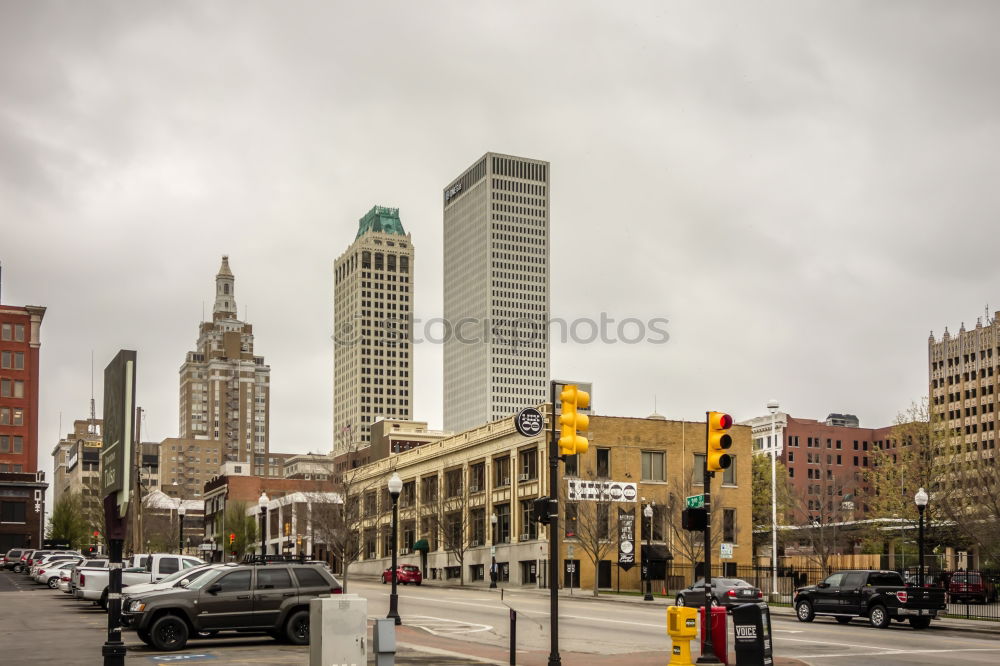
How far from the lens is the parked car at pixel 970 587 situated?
55.7 m

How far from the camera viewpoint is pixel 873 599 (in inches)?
1506

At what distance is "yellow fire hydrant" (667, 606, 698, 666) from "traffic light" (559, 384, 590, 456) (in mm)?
3812

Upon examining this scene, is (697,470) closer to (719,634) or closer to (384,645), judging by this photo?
(719,634)

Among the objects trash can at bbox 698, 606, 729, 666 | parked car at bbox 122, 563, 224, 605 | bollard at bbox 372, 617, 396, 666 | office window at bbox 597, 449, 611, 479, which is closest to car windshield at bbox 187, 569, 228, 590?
parked car at bbox 122, 563, 224, 605

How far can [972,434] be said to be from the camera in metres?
180

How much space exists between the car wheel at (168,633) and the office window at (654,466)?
59.5m

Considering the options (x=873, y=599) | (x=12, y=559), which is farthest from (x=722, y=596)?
(x=12, y=559)

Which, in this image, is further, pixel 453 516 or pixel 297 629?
pixel 453 516

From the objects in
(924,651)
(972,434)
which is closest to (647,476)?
(924,651)

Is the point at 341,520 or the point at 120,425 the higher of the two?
the point at 120,425

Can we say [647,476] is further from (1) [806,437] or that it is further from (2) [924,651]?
(1) [806,437]

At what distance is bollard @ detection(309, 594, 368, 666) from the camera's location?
1878 centimetres

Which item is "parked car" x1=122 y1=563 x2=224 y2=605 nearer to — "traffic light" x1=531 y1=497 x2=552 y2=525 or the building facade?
"traffic light" x1=531 y1=497 x2=552 y2=525

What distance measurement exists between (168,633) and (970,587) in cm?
4447
